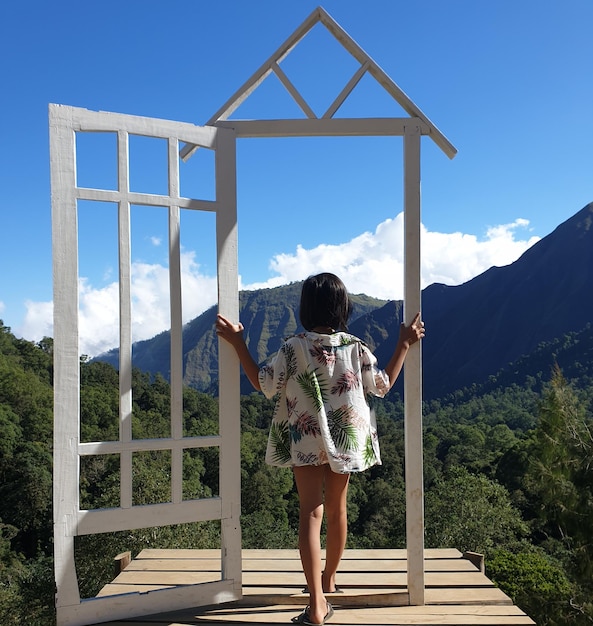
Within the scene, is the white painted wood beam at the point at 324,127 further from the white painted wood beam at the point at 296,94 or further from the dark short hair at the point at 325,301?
the dark short hair at the point at 325,301

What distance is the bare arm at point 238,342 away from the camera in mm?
2111

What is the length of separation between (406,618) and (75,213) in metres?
1.76

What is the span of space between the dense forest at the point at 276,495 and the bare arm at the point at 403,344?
8842mm

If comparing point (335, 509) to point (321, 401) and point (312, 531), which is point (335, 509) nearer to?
point (312, 531)

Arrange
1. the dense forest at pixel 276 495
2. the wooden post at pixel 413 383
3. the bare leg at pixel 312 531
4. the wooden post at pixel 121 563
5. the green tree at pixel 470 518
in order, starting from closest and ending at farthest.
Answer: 1. the bare leg at pixel 312 531
2. the wooden post at pixel 413 383
3. the wooden post at pixel 121 563
4. the dense forest at pixel 276 495
5. the green tree at pixel 470 518

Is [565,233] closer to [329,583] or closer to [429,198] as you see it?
[429,198]

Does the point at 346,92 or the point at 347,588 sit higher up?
the point at 346,92

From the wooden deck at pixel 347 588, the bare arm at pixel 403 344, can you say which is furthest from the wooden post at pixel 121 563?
the bare arm at pixel 403 344

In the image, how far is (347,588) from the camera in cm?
241

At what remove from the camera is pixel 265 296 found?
56.9 meters

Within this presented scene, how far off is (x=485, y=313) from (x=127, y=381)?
205ft

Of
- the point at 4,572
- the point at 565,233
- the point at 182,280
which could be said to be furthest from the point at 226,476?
the point at 565,233

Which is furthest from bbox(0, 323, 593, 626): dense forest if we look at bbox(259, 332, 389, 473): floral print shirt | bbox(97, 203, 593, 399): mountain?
bbox(97, 203, 593, 399): mountain

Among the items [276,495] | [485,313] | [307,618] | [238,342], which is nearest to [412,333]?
[238,342]
